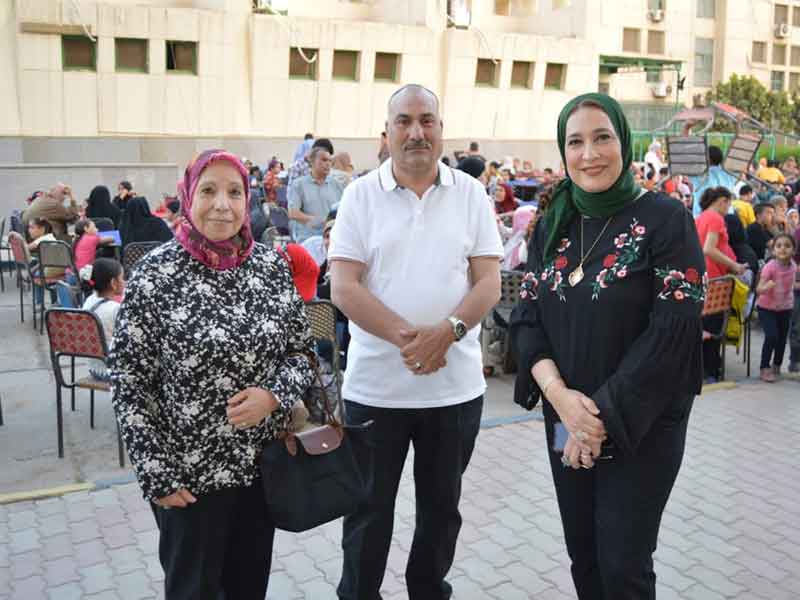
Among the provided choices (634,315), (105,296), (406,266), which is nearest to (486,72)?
(105,296)

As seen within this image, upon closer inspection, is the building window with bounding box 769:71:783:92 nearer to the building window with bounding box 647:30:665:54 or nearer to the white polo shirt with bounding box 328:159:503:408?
the building window with bounding box 647:30:665:54

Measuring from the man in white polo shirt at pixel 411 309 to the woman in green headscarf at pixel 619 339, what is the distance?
0.53 metres

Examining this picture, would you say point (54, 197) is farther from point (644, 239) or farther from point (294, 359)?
point (644, 239)

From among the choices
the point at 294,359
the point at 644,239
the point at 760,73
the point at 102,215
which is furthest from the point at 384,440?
the point at 760,73

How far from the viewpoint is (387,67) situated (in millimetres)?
30719

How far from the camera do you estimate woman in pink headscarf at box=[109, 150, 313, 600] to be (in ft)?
8.91

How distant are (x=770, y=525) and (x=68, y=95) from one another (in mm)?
25076

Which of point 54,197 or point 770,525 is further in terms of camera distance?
point 54,197

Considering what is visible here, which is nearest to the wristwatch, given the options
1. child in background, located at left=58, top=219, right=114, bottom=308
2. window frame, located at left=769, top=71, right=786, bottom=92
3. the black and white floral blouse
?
the black and white floral blouse

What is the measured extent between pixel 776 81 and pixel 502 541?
51.9 meters

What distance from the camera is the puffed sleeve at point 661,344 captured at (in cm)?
267

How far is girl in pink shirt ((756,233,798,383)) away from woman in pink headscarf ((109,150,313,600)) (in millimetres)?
6461

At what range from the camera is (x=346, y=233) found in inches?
132

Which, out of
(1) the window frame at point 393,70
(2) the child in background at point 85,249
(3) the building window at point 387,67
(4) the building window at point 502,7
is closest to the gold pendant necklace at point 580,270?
(2) the child in background at point 85,249
